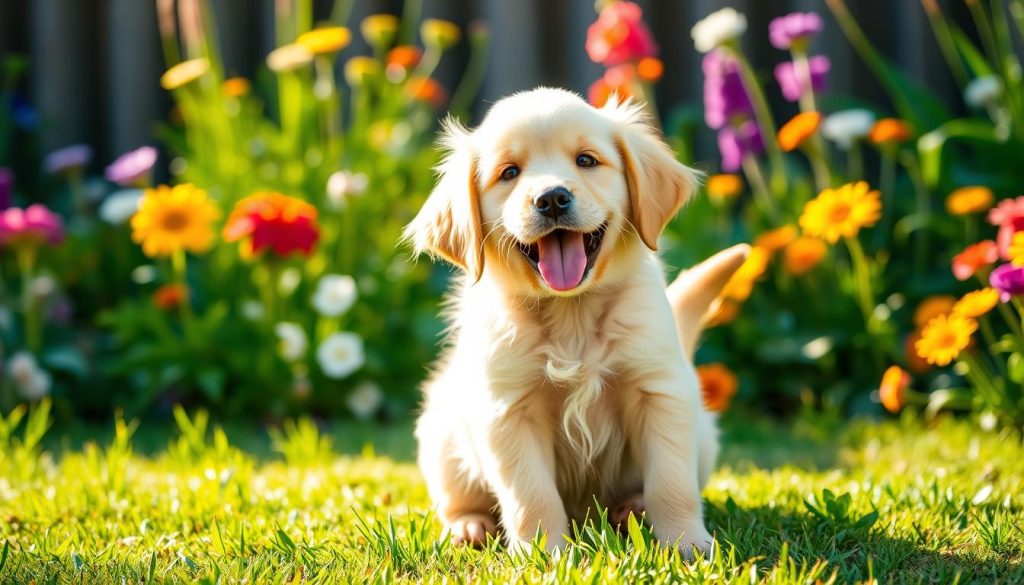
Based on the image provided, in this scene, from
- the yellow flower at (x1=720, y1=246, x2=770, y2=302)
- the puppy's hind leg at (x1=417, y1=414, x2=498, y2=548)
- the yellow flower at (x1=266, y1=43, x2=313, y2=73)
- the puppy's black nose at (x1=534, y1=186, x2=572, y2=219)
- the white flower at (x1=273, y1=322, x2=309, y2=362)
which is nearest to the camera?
the puppy's black nose at (x1=534, y1=186, x2=572, y2=219)

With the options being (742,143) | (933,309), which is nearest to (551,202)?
(933,309)

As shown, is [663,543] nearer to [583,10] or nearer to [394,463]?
[394,463]

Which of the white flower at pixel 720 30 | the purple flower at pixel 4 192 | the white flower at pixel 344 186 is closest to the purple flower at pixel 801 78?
the white flower at pixel 720 30

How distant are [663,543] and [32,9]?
4999 mm

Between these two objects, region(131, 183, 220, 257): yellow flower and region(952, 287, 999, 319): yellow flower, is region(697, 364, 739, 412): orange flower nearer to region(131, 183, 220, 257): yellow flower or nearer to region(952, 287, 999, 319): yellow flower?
region(952, 287, 999, 319): yellow flower

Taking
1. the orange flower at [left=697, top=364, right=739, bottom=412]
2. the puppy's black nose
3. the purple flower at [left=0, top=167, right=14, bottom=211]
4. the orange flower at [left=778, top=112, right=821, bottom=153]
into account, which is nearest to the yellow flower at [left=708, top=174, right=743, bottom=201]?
the orange flower at [left=778, top=112, right=821, bottom=153]

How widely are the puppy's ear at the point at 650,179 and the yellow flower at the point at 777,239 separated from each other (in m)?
1.78

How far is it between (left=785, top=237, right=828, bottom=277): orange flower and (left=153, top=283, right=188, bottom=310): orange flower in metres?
2.46

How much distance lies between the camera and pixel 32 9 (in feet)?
19.4

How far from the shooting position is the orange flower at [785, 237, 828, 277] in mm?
4324

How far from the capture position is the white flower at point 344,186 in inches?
184

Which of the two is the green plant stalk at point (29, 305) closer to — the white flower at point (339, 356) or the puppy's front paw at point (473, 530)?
the white flower at point (339, 356)

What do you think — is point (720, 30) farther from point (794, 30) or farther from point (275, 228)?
point (275, 228)

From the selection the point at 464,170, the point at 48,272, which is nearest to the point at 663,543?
the point at 464,170
